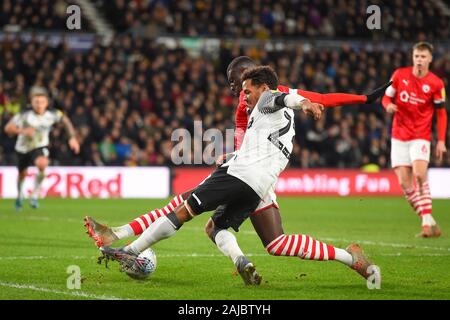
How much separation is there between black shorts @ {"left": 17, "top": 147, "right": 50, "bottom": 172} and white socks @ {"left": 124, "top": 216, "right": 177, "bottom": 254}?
35.1ft

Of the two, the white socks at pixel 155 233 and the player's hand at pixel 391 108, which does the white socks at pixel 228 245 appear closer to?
the white socks at pixel 155 233

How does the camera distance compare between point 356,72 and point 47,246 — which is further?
point 356,72

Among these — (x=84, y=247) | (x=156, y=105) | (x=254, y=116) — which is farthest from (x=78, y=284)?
(x=156, y=105)

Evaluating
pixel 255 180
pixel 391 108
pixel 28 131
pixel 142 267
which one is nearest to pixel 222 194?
pixel 255 180

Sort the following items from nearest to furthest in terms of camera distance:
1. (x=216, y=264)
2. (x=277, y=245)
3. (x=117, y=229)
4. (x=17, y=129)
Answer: (x=277, y=245) < (x=117, y=229) < (x=216, y=264) < (x=17, y=129)

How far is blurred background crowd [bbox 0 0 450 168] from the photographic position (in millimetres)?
23781

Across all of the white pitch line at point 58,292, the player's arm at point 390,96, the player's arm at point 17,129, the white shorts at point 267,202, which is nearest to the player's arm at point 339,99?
the white shorts at point 267,202

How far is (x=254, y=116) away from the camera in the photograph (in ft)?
25.8

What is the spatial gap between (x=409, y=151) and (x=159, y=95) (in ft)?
41.7

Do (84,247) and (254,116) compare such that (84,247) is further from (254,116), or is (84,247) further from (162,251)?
(254,116)

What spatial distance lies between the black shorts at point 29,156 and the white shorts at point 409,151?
25.3 ft

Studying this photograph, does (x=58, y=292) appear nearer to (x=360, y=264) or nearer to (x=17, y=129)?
(x=360, y=264)

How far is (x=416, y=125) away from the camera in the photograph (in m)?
Answer: 13.3

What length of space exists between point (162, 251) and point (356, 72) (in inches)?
669
